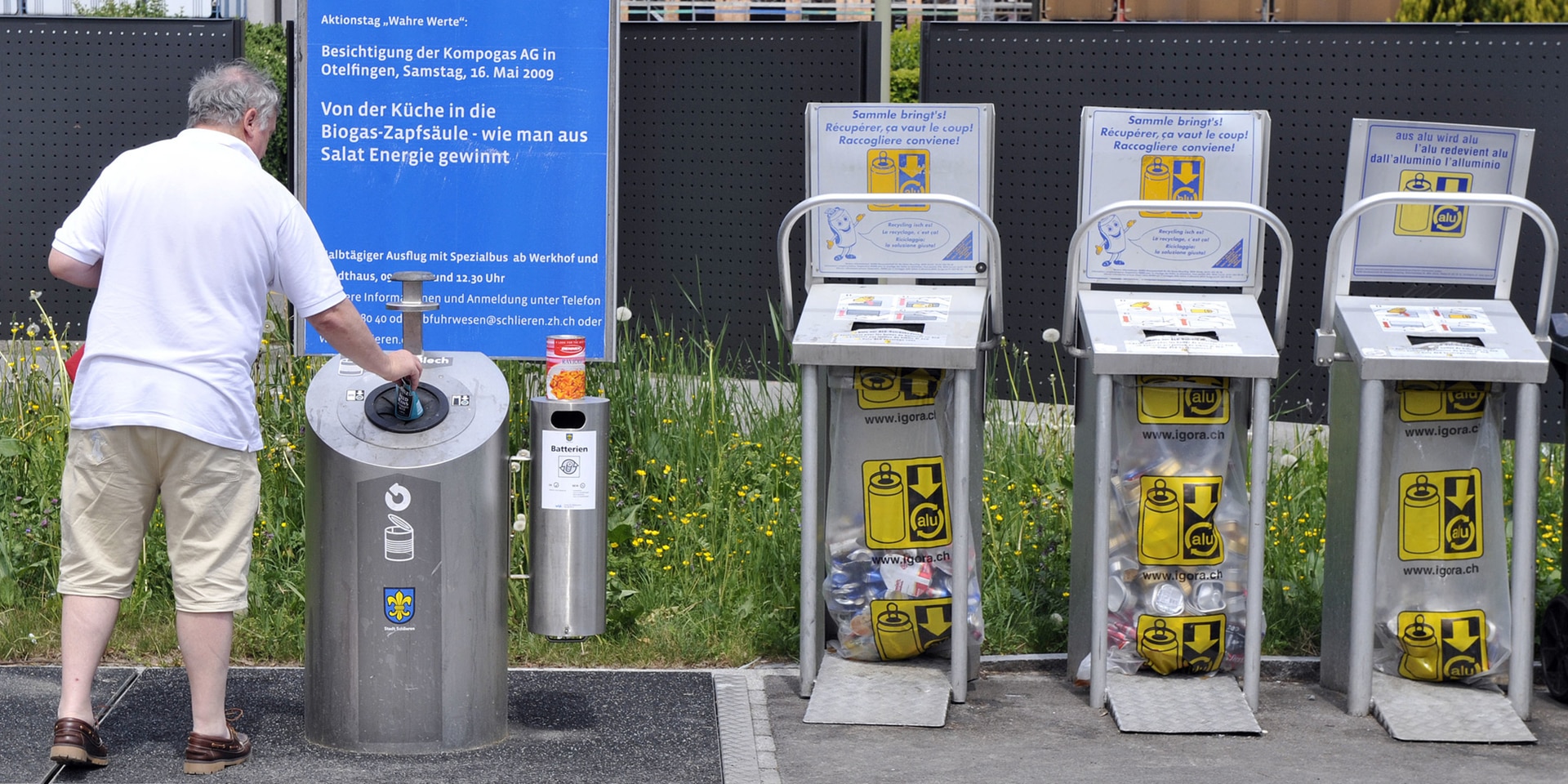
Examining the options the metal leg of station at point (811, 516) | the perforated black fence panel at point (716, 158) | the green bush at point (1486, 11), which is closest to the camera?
the metal leg of station at point (811, 516)

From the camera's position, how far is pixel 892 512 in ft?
14.3

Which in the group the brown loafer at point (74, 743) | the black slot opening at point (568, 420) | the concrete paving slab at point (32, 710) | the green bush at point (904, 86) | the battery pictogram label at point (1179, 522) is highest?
the green bush at point (904, 86)

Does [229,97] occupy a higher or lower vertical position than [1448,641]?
higher

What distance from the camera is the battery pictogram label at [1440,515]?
165 inches

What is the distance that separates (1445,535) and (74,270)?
3.52 meters

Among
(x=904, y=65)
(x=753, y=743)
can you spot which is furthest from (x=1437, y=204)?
(x=904, y=65)

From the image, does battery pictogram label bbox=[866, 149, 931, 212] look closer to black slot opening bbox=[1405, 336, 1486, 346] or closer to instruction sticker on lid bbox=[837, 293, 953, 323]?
instruction sticker on lid bbox=[837, 293, 953, 323]

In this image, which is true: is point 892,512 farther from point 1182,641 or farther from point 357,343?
point 357,343

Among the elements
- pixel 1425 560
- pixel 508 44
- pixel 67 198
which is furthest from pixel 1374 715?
pixel 67 198

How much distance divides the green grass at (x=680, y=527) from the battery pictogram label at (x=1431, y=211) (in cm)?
121

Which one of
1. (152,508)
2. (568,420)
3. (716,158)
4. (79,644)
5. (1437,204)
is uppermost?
(716,158)

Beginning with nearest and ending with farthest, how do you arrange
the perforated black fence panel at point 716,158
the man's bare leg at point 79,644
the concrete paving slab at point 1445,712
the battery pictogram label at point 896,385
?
the man's bare leg at point 79,644
the concrete paving slab at point 1445,712
the battery pictogram label at point 896,385
the perforated black fence panel at point 716,158

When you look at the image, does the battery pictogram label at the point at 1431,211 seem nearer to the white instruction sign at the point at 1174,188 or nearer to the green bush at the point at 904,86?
the white instruction sign at the point at 1174,188

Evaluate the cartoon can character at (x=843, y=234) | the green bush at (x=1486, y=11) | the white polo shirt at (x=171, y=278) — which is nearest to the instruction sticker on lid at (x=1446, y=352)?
the cartoon can character at (x=843, y=234)
